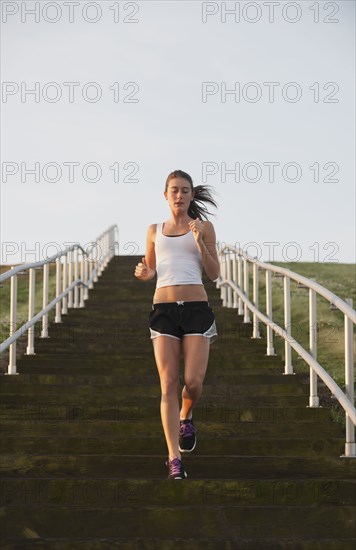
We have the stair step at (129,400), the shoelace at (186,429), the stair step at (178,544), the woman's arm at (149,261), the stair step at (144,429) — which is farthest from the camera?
the stair step at (129,400)

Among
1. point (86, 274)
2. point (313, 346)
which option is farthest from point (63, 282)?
point (313, 346)

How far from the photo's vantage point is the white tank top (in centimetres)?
563

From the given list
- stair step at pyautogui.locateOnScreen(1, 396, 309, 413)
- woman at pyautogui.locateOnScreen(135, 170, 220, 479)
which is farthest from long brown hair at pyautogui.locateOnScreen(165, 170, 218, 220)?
stair step at pyautogui.locateOnScreen(1, 396, 309, 413)

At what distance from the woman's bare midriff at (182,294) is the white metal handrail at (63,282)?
2.55 metres

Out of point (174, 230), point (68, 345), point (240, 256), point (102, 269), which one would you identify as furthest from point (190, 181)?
point (102, 269)

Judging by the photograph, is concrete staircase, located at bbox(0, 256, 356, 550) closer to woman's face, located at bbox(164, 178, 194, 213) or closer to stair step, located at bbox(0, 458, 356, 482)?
stair step, located at bbox(0, 458, 356, 482)

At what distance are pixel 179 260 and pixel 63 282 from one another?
8367 millimetres

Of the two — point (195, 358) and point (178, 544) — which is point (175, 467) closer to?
point (195, 358)

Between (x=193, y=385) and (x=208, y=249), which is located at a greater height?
(x=208, y=249)

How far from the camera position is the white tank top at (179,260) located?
5.63 meters

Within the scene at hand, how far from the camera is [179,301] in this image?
562 centimetres

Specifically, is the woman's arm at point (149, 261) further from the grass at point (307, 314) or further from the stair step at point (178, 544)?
the grass at point (307, 314)

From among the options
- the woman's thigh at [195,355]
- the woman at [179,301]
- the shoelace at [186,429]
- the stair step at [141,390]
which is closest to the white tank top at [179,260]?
the woman at [179,301]

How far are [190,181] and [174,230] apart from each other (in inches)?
12.0
